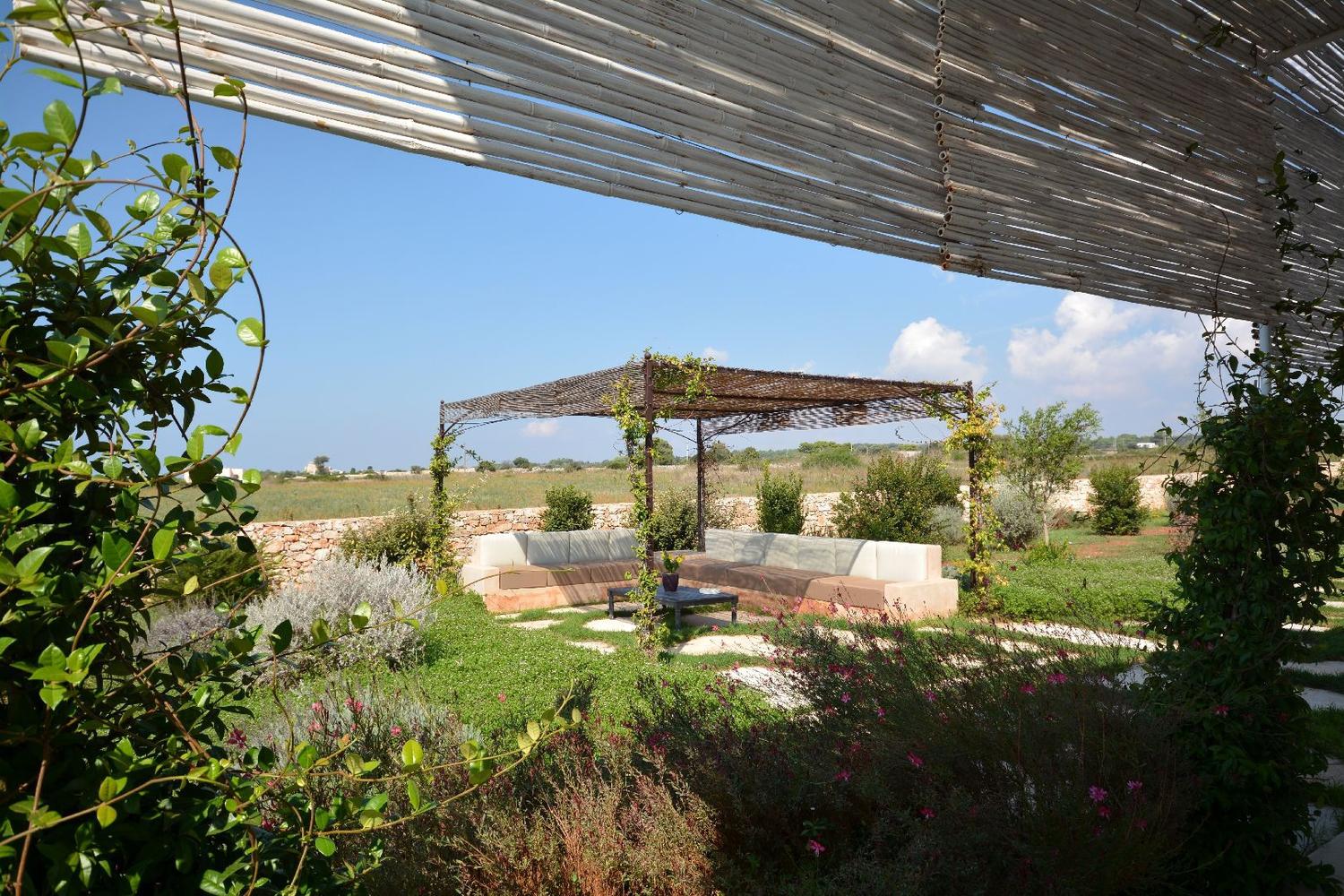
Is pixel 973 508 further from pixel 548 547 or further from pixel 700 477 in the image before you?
pixel 548 547

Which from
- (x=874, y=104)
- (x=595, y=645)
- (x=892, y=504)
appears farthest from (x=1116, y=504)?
(x=874, y=104)

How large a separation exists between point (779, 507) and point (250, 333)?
13.7 meters

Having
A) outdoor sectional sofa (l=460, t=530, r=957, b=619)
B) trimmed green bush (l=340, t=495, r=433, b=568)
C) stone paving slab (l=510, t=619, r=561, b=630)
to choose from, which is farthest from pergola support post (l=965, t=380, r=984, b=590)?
trimmed green bush (l=340, t=495, r=433, b=568)

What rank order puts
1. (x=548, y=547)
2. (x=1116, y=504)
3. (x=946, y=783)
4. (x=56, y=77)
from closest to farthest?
1. (x=56, y=77)
2. (x=946, y=783)
3. (x=548, y=547)
4. (x=1116, y=504)

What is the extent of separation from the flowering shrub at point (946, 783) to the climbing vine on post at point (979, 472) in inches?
243

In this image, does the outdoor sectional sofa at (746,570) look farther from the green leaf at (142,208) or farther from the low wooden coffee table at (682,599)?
the green leaf at (142,208)

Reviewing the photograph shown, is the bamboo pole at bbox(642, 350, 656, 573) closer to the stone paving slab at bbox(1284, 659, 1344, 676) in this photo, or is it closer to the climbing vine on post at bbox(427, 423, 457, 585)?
the climbing vine on post at bbox(427, 423, 457, 585)

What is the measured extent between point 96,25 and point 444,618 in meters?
8.20

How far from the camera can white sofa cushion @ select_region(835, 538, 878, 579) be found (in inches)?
366

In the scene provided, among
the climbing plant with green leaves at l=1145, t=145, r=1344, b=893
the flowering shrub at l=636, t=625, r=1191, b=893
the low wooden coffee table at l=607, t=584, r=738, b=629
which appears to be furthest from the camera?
the low wooden coffee table at l=607, t=584, r=738, b=629

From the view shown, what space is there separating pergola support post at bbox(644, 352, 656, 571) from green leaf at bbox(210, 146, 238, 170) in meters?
6.54

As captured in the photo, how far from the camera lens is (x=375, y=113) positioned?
112 cm

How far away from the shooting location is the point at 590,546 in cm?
1152

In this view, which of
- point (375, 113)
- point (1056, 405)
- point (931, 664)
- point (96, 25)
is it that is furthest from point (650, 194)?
point (1056, 405)
